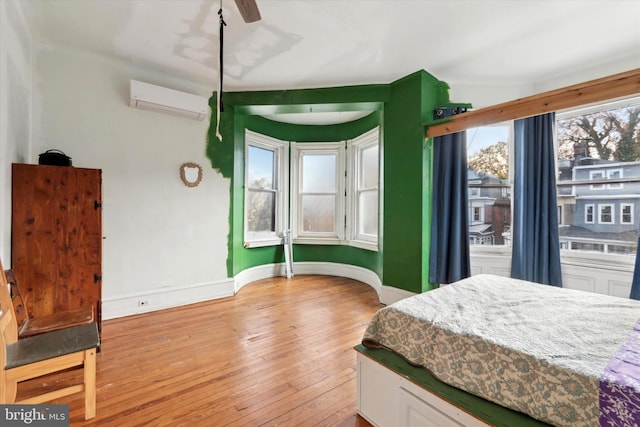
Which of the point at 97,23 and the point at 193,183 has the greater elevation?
the point at 97,23

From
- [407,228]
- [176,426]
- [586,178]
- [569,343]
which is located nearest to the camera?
[569,343]

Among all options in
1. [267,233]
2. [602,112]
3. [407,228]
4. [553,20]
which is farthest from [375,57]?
[267,233]

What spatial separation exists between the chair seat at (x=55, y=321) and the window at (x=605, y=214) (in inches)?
181

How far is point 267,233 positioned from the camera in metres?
4.50

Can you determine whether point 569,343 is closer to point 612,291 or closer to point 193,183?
point 612,291

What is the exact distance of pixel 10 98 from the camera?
1942mm

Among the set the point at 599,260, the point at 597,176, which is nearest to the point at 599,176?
the point at 597,176

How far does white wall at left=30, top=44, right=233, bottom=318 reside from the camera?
8.57 feet

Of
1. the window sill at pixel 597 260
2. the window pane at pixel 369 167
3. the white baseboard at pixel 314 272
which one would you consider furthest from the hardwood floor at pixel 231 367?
the window sill at pixel 597 260

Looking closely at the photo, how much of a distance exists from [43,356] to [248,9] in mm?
2186

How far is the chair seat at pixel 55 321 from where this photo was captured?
1.72 m

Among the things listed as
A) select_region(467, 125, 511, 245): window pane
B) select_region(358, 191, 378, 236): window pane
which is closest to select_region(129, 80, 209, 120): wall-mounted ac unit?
select_region(358, 191, 378, 236): window pane

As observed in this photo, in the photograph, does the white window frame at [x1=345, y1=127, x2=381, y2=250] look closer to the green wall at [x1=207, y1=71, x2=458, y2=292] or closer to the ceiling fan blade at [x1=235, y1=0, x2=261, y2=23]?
the green wall at [x1=207, y1=71, x2=458, y2=292]

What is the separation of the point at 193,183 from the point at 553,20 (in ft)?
12.5
